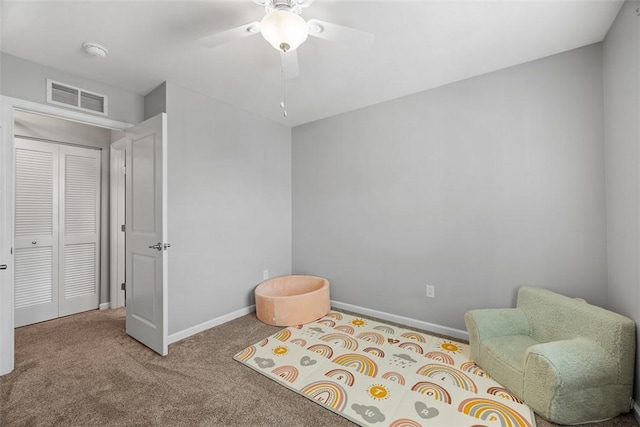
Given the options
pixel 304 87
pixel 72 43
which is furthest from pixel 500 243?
pixel 72 43

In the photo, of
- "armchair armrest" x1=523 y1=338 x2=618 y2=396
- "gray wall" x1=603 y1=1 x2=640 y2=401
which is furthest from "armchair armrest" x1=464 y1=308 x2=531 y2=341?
"gray wall" x1=603 y1=1 x2=640 y2=401

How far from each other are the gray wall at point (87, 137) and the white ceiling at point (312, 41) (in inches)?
50.4

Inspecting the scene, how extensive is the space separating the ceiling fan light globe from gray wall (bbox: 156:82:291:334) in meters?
1.69

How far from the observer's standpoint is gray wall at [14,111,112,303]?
299 cm

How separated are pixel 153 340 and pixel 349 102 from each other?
9.78ft

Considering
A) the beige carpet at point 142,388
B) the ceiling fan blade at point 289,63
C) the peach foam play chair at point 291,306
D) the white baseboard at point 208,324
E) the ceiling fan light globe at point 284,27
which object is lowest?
the beige carpet at point 142,388

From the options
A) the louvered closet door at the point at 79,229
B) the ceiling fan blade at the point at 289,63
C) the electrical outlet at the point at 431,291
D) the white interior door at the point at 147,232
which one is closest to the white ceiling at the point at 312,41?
the ceiling fan blade at the point at 289,63

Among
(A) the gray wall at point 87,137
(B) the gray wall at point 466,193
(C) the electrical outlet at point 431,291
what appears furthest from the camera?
(A) the gray wall at point 87,137

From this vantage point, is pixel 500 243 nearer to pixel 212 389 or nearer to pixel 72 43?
pixel 212 389

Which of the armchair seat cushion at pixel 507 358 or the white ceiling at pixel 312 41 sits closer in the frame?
the white ceiling at pixel 312 41

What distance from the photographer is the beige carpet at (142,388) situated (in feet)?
5.29

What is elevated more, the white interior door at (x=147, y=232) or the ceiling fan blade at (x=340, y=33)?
the ceiling fan blade at (x=340, y=33)

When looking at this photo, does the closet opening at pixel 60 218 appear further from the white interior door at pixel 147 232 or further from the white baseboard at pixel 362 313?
the white baseboard at pixel 362 313

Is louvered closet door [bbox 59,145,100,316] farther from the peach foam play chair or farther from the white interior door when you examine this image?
the peach foam play chair
